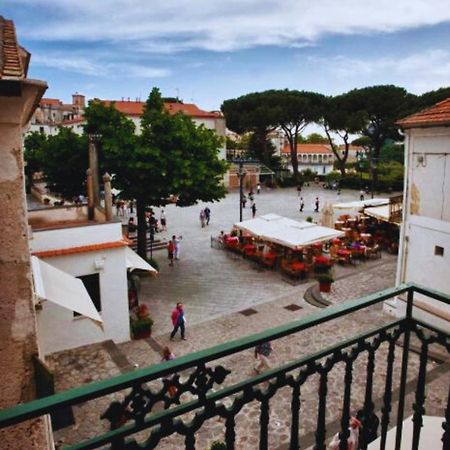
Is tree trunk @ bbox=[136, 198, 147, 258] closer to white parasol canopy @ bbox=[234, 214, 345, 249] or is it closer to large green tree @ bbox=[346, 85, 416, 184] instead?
white parasol canopy @ bbox=[234, 214, 345, 249]

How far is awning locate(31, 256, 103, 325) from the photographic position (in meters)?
8.16

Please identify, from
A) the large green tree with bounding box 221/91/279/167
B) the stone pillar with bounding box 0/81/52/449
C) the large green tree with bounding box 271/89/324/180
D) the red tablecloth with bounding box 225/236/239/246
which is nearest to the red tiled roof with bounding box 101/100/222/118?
the large green tree with bounding box 221/91/279/167

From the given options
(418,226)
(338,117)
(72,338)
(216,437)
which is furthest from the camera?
(338,117)

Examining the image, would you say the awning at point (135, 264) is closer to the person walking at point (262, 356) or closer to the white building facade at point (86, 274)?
the white building facade at point (86, 274)

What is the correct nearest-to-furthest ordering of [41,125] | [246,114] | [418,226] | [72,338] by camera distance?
[72,338] < [418,226] < [246,114] < [41,125]

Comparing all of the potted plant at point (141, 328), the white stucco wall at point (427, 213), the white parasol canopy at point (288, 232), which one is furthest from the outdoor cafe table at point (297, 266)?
the potted plant at point (141, 328)

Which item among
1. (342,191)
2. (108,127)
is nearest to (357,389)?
(108,127)

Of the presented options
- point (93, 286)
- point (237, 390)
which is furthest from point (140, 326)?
point (237, 390)

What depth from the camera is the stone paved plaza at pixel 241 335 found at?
28.6 feet

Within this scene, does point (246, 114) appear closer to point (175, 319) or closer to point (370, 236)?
point (370, 236)

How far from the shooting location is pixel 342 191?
165 ft

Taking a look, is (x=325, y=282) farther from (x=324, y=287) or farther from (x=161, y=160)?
(x=161, y=160)

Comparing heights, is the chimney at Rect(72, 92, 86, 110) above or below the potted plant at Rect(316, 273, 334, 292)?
above

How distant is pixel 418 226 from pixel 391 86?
44.5 m
